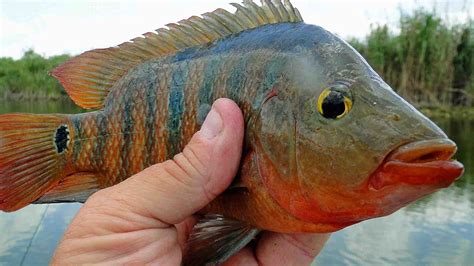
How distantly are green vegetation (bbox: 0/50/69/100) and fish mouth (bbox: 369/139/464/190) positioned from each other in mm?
35269

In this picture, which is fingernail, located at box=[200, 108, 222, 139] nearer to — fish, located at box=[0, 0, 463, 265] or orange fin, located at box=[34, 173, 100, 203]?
fish, located at box=[0, 0, 463, 265]

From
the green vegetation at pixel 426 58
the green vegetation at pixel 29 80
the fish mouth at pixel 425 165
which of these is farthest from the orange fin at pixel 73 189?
the green vegetation at pixel 29 80

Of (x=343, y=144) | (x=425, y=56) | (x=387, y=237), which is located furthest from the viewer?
(x=425, y=56)

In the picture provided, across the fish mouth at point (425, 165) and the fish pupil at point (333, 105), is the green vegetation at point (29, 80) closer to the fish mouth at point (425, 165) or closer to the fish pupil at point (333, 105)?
the fish pupil at point (333, 105)

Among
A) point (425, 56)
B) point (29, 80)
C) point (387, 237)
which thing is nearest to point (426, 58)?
point (425, 56)

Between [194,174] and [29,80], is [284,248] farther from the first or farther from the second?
[29,80]

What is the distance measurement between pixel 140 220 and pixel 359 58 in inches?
34.1

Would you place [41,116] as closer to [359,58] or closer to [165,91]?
[165,91]

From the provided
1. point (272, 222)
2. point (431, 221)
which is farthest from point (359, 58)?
point (431, 221)

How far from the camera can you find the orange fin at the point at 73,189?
83.0 inches

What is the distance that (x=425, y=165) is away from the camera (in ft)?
4.42

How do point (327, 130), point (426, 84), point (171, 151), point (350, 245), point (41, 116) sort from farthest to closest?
point (426, 84) → point (350, 245) → point (41, 116) → point (171, 151) → point (327, 130)

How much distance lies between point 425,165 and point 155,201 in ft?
2.87

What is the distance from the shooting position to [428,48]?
2120 cm
